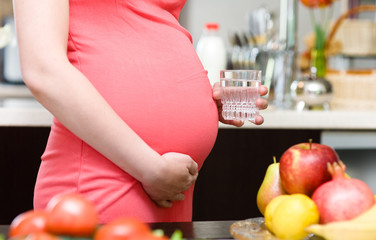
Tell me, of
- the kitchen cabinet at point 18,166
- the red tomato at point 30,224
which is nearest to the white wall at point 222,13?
the kitchen cabinet at point 18,166

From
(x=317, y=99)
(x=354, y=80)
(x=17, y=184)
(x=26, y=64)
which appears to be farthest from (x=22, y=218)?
(x=354, y=80)

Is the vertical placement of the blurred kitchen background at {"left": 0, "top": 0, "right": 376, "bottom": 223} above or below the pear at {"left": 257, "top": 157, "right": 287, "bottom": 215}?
below

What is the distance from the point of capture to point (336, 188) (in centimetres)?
75

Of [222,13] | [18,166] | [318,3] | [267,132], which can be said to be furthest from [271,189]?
[222,13]

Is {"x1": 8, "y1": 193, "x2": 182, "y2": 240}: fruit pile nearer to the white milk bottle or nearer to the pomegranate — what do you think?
the pomegranate

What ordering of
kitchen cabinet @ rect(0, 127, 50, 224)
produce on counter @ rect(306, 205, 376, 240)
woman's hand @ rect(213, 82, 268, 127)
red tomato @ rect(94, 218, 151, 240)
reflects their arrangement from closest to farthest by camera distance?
red tomato @ rect(94, 218, 151, 240)
produce on counter @ rect(306, 205, 376, 240)
woman's hand @ rect(213, 82, 268, 127)
kitchen cabinet @ rect(0, 127, 50, 224)

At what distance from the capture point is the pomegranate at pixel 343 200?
2.39 feet

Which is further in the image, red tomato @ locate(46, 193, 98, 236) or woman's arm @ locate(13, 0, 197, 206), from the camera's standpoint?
woman's arm @ locate(13, 0, 197, 206)

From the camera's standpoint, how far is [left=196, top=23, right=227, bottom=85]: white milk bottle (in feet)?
6.07

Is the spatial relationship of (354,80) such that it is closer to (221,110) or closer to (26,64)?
(221,110)

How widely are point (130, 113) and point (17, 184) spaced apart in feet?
2.61

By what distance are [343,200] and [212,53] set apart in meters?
1.19

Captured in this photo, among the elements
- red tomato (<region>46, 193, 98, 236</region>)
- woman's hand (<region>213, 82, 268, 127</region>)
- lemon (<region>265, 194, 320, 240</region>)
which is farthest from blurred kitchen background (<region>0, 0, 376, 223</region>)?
red tomato (<region>46, 193, 98, 236</region>)

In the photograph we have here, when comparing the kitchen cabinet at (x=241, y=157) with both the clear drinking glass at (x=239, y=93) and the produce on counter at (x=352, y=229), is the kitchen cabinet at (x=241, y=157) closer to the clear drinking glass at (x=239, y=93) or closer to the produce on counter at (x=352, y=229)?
the clear drinking glass at (x=239, y=93)
